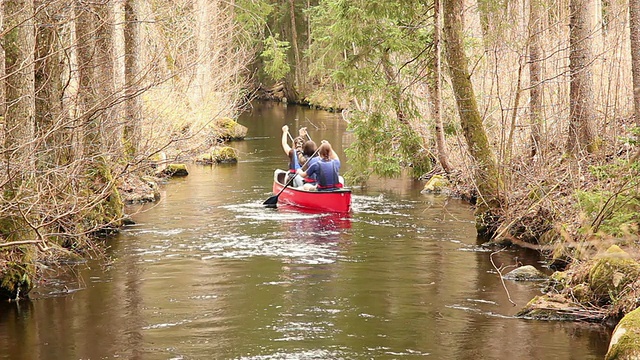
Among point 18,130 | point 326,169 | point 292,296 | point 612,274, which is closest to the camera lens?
point 612,274

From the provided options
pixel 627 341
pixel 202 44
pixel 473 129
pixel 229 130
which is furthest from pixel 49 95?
pixel 229 130

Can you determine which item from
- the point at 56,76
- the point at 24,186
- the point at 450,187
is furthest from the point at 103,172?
the point at 450,187

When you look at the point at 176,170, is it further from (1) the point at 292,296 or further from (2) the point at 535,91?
(1) the point at 292,296

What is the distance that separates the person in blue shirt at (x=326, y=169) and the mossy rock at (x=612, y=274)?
8984 millimetres

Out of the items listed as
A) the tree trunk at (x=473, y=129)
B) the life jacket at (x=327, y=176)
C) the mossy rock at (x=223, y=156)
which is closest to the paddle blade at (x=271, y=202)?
the life jacket at (x=327, y=176)

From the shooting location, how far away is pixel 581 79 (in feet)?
50.5

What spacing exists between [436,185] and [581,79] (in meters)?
7.06

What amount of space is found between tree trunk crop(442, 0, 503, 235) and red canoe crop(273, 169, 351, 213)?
139 inches

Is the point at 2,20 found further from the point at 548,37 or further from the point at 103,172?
the point at 548,37

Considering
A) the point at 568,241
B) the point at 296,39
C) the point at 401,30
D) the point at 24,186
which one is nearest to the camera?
the point at 24,186

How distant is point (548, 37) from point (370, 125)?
479 centimetres

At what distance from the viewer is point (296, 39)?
60.8 metres

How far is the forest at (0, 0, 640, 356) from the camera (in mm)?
10766

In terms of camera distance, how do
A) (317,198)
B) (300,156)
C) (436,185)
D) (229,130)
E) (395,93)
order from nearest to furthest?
1. (317,198)
2. (395,93)
3. (436,185)
4. (300,156)
5. (229,130)
